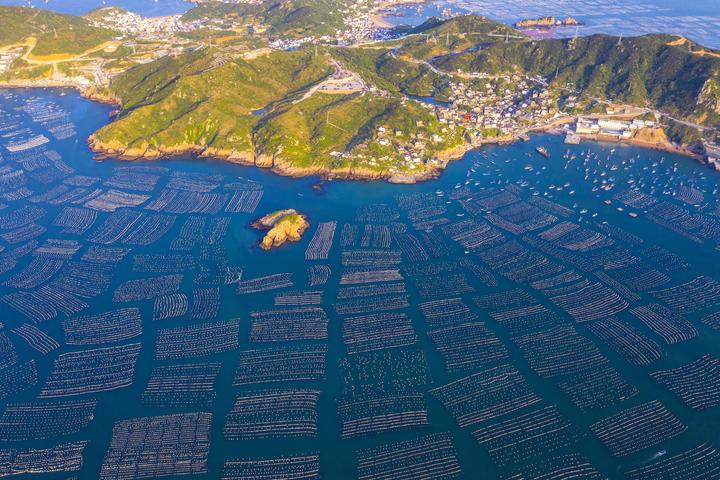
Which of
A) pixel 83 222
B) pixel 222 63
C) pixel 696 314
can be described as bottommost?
pixel 696 314

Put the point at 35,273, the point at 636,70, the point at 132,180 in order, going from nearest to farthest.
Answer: the point at 35,273 < the point at 132,180 < the point at 636,70

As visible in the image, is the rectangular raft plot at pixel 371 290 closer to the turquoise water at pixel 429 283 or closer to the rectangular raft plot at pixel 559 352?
the turquoise water at pixel 429 283

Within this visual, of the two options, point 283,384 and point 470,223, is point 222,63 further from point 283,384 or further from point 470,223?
point 283,384

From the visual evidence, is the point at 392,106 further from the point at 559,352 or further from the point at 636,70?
the point at 559,352

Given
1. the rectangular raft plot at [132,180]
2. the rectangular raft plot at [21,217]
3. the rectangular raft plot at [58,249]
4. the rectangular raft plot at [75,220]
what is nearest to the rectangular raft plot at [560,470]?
the rectangular raft plot at [58,249]

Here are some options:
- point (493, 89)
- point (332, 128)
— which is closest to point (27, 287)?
point (332, 128)

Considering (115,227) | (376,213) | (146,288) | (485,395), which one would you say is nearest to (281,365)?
(485,395)

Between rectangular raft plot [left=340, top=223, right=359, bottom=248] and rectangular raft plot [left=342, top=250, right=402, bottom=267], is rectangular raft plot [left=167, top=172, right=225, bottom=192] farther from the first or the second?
rectangular raft plot [left=342, top=250, right=402, bottom=267]
